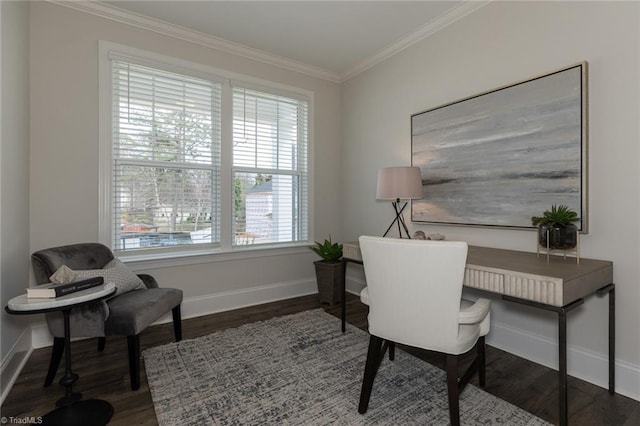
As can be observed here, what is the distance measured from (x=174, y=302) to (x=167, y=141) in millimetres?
1462

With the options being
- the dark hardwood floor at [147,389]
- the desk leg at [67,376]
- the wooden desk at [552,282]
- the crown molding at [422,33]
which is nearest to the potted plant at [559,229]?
the wooden desk at [552,282]

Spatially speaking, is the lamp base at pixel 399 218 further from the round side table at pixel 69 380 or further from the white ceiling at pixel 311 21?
the round side table at pixel 69 380

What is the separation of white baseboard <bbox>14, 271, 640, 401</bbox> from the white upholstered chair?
3.07 feet

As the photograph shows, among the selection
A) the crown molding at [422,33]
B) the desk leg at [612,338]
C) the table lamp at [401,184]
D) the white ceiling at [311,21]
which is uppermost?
the white ceiling at [311,21]

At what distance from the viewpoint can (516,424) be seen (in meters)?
1.50

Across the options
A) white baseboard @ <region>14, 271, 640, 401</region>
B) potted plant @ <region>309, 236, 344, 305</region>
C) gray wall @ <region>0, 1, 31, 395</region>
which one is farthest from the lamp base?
gray wall @ <region>0, 1, 31, 395</region>

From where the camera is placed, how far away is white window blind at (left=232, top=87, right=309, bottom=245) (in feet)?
10.6

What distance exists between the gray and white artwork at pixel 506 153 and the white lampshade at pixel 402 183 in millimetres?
327

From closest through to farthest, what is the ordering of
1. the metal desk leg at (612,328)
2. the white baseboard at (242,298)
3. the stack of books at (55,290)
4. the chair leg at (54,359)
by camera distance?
the stack of books at (55,290), the metal desk leg at (612,328), the chair leg at (54,359), the white baseboard at (242,298)

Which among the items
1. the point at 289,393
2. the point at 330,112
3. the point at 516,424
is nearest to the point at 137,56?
the point at 330,112

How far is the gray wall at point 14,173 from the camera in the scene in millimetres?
1726

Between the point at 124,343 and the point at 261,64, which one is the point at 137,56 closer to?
the point at 261,64

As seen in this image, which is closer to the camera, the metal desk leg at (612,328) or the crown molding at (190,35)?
the metal desk leg at (612,328)

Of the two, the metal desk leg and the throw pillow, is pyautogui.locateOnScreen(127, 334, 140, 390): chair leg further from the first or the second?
the metal desk leg
